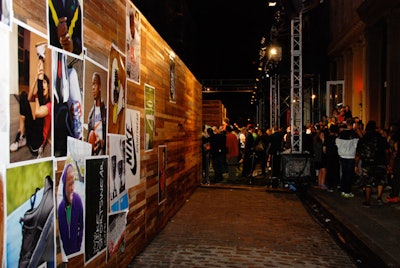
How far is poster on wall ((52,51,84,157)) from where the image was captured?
336 cm

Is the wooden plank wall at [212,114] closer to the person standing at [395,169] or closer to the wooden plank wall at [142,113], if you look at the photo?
the wooden plank wall at [142,113]

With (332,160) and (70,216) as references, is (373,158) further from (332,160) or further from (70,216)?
(70,216)

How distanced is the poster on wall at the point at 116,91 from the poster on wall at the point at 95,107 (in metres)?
0.18

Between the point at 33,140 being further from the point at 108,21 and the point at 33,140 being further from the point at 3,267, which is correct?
the point at 108,21

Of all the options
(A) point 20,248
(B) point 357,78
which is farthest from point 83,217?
(B) point 357,78

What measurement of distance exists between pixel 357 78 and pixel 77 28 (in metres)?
21.5

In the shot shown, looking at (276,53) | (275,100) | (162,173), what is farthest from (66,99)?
(275,100)

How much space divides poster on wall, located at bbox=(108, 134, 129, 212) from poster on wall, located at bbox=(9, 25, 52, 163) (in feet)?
5.42

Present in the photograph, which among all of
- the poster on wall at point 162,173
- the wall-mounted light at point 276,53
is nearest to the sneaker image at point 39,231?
the poster on wall at point 162,173

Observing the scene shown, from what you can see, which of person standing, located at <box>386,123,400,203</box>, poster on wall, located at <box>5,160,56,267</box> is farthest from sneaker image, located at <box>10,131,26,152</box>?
person standing, located at <box>386,123,400,203</box>

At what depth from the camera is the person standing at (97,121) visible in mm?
4213

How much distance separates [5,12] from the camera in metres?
2.61

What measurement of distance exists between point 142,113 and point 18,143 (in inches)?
142

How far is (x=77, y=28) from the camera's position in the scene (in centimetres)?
380
